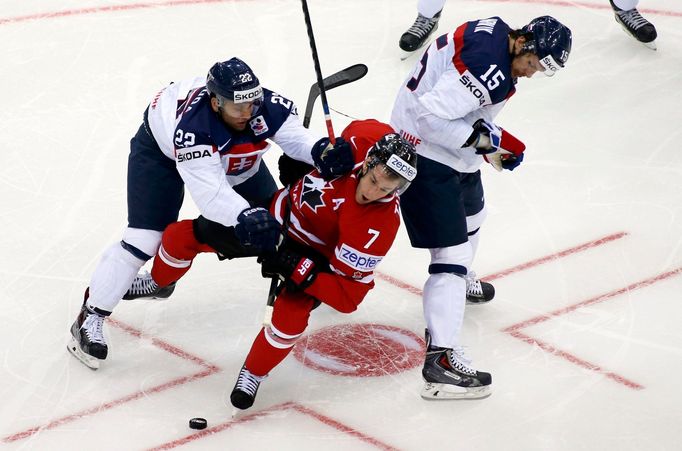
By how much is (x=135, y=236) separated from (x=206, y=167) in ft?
1.91

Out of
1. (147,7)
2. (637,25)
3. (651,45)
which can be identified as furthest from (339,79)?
(147,7)

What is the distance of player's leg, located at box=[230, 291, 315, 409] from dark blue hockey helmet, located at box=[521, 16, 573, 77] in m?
1.24

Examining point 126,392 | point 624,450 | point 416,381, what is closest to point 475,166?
point 416,381

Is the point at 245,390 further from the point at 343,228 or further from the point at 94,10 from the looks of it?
the point at 94,10

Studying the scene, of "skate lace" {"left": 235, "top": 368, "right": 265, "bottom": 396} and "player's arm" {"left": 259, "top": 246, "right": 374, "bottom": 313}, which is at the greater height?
"player's arm" {"left": 259, "top": 246, "right": 374, "bottom": 313}

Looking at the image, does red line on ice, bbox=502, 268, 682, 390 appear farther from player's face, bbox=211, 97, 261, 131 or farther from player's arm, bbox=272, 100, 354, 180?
player's face, bbox=211, 97, 261, 131

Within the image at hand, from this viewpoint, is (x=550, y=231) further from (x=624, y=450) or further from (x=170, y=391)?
(x=170, y=391)

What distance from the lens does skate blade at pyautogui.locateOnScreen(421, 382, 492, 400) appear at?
4.71 meters

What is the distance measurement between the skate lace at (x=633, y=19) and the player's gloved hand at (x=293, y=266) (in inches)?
162

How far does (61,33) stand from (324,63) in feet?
5.73

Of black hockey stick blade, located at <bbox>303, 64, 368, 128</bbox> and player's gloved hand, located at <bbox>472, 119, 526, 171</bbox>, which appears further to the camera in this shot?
black hockey stick blade, located at <bbox>303, 64, 368, 128</bbox>

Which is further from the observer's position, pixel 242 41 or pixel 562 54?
pixel 242 41

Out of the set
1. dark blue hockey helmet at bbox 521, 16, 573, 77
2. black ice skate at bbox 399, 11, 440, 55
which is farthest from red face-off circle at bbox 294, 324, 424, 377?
black ice skate at bbox 399, 11, 440, 55

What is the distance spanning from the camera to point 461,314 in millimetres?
4766
